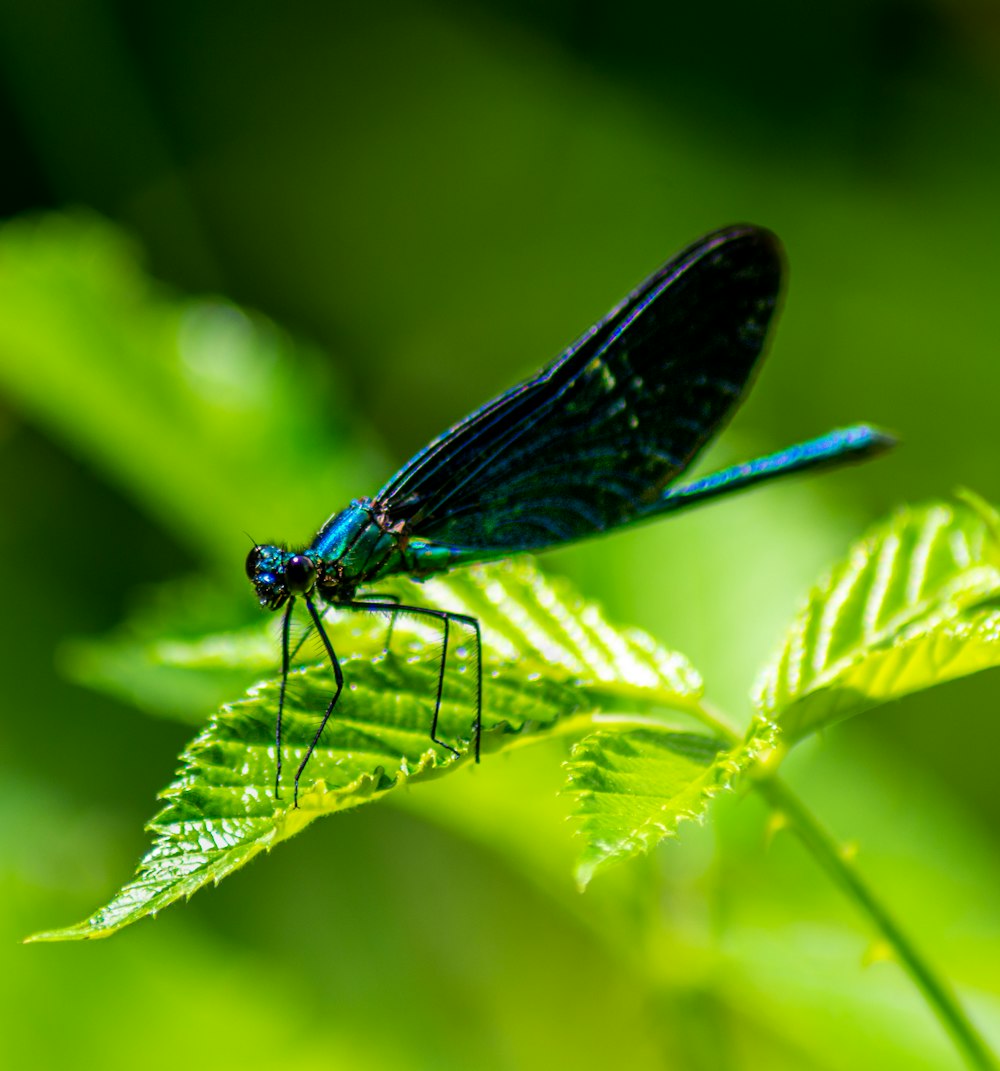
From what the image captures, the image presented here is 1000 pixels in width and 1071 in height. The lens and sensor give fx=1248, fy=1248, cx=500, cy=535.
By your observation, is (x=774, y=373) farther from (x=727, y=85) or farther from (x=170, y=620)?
(x=170, y=620)

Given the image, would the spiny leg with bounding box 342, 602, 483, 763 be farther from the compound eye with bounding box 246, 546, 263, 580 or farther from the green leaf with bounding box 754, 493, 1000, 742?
the green leaf with bounding box 754, 493, 1000, 742

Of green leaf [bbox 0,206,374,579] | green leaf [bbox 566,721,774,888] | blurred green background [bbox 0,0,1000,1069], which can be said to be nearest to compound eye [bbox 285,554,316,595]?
blurred green background [bbox 0,0,1000,1069]

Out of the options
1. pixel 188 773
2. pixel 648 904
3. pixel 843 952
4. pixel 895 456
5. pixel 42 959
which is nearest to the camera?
pixel 188 773

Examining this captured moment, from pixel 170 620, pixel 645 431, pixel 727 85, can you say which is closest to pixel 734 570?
pixel 645 431

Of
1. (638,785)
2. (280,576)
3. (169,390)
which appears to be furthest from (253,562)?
(169,390)

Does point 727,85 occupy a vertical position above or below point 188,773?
above

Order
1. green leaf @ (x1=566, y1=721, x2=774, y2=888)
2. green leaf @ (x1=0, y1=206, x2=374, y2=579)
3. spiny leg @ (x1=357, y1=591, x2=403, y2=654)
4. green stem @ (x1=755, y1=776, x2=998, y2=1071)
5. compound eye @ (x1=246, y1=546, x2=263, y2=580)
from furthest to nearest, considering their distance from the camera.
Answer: green leaf @ (x1=0, y1=206, x2=374, y2=579) → compound eye @ (x1=246, y1=546, x2=263, y2=580) → spiny leg @ (x1=357, y1=591, x2=403, y2=654) → green stem @ (x1=755, y1=776, x2=998, y2=1071) → green leaf @ (x1=566, y1=721, x2=774, y2=888)

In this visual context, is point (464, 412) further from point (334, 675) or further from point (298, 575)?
point (334, 675)
